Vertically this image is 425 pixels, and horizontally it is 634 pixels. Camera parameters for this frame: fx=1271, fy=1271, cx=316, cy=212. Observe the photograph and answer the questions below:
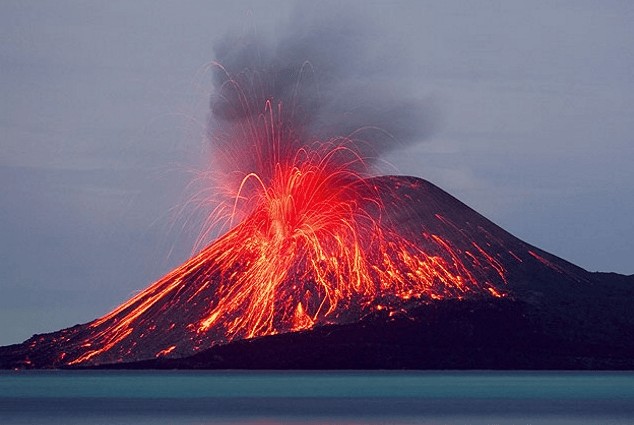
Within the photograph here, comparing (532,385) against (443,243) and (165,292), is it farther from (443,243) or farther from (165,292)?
(165,292)

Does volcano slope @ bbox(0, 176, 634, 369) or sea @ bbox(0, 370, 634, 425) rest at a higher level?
volcano slope @ bbox(0, 176, 634, 369)

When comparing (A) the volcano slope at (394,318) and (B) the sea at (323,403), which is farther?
(A) the volcano slope at (394,318)

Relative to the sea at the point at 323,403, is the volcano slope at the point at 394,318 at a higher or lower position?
higher

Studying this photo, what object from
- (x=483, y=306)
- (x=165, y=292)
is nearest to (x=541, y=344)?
(x=483, y=306)

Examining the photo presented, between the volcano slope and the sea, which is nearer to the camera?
the sea
